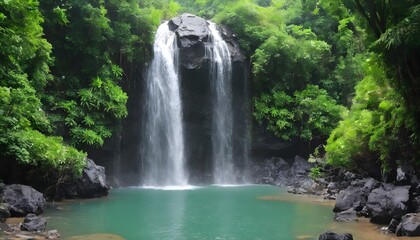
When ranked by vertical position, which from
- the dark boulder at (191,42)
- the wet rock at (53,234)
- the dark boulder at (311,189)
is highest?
the dark boulder at (191,42)

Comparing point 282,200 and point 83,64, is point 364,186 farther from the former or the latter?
point 83,64

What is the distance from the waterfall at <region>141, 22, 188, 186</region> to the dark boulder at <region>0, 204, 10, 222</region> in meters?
12.3

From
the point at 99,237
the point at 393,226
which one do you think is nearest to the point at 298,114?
the point at 393,226

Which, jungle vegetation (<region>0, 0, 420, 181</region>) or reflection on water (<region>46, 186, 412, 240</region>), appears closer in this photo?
reflection on water (<region>46, 186, 412, 240</region>)

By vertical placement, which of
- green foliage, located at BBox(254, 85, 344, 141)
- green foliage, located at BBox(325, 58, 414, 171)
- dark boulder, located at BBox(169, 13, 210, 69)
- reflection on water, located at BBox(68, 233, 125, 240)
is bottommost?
reflection on water, located at BBox(68, 233, 125, 240)

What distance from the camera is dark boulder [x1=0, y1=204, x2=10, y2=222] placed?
10.6m

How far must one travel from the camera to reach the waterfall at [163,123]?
77.2 feet

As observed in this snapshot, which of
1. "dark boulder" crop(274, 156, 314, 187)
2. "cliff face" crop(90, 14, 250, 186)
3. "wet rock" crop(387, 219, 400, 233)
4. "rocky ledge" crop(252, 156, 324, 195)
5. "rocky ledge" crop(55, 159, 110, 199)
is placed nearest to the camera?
"wet rock" crop(387, 219, 400, 233)

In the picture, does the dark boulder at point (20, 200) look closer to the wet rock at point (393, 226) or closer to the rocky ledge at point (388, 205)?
the rocky ledge at point (388, 205)

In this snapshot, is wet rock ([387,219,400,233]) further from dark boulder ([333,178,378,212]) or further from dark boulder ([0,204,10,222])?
dark boulder ([0,204,10,222])

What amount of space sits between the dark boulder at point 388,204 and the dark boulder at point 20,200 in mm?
9023

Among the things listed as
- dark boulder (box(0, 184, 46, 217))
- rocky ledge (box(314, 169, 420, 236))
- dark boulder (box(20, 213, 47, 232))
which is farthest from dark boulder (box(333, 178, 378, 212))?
dark boulder (box(0, 184, 46, 217))

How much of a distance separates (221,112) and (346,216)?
13924 mm

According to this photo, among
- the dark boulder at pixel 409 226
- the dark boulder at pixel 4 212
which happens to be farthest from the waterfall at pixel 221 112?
the dark boulder at pixel 409 226
